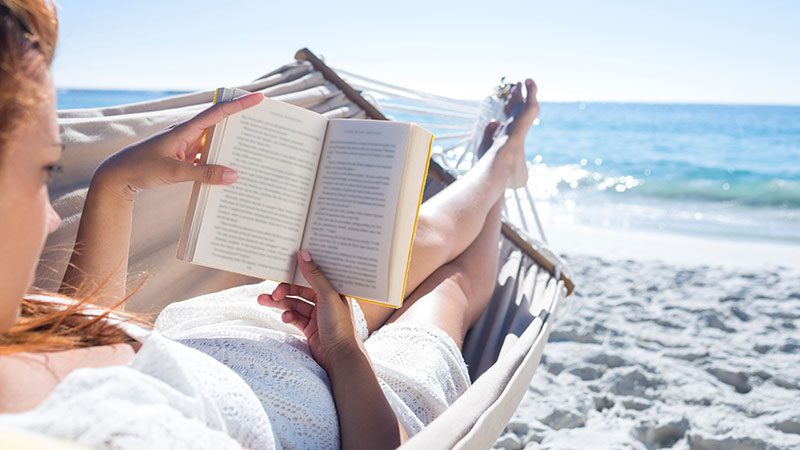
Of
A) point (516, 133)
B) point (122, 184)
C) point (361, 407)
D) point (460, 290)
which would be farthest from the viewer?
point (516, 133)

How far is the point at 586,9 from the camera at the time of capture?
1588cm

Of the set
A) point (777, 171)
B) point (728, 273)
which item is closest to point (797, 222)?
point (728, 273)

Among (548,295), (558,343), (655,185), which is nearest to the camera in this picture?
(548,295)

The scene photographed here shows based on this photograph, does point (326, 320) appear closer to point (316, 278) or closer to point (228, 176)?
point (316, 278)

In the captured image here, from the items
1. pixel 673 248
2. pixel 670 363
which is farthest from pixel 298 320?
pixel 673 248

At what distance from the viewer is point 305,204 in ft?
3.26

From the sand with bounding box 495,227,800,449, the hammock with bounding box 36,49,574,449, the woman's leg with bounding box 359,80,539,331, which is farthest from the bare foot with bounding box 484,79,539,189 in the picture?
the sand with bounding box 495,227,800,449

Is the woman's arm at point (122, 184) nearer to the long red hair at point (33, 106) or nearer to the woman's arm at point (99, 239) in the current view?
the woman's arm at point (99, 239)

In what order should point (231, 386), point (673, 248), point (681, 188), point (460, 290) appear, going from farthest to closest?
point (681, 188)
point (673, 248)
point (460, 290)
point (231, 386)

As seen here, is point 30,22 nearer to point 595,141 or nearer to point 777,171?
point 777,171

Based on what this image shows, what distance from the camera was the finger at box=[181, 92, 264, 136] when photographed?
3.07 ft

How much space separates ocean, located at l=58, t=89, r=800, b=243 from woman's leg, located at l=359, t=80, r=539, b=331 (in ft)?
2.97

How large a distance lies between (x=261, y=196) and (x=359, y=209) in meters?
0.14

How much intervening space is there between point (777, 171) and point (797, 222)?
366cm
